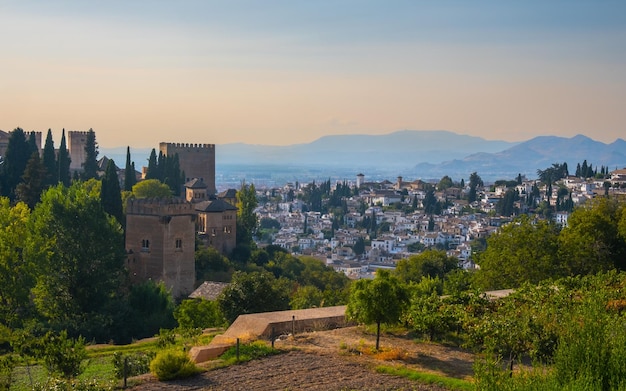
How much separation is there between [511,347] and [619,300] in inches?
152

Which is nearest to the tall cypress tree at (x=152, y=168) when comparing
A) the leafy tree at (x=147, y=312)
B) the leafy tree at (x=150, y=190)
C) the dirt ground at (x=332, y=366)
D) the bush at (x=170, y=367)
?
the leafy tree at (x=150, y=190)

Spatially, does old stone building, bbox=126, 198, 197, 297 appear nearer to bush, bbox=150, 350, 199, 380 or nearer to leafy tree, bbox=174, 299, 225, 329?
leafy tree, bbox=174, 299, 225, 329

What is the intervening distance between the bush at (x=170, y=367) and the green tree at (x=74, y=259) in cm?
1406

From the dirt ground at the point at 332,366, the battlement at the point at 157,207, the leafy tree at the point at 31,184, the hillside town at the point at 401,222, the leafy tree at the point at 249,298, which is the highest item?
the leafy tree at the point at 31,184

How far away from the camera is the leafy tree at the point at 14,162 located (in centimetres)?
3694

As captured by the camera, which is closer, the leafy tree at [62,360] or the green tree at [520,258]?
the leafy tree at [62,360]

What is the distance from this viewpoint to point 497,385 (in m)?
7.21

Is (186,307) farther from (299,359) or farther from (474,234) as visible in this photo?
(474,234)

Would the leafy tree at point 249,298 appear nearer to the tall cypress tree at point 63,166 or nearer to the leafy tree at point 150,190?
the leafy tree at point 150,190

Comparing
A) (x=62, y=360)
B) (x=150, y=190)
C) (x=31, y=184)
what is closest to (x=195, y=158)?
(x=150, y=190)

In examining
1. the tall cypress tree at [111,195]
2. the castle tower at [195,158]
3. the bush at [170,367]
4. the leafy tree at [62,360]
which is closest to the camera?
the bush at [170,367]

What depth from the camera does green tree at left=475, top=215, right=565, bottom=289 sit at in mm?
20078

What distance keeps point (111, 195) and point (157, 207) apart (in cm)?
381

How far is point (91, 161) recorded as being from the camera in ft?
146
